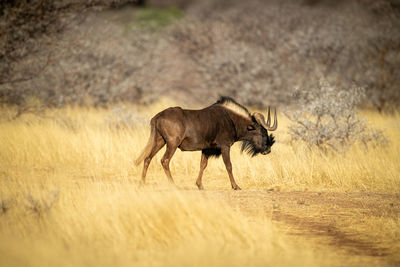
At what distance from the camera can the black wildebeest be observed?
7875 millimetres

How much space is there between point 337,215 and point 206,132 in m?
2.57

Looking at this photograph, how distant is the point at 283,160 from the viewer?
31.5 ft

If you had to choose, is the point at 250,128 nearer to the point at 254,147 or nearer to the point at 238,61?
the point at 254,147

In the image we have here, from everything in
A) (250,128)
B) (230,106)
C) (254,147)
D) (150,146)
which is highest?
(230,106)

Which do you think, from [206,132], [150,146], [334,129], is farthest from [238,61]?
[150,146]

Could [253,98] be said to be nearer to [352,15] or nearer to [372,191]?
[352,15]

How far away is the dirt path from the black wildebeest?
0.93m

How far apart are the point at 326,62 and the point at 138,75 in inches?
290

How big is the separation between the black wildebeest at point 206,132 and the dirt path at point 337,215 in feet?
3.07

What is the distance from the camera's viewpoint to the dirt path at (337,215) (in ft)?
16.8

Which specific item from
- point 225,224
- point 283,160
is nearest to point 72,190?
point 225,224

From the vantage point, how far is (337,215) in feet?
21.0

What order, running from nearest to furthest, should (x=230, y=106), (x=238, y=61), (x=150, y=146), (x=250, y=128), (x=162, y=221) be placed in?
(x=162, y=221)
(x=150, y=146)
(x=230, y=106)
(x=250, y=128)
(x=238, y=61)

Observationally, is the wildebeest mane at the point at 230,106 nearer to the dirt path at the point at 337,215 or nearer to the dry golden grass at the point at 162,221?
the dry golden grass at the point at 162,221
